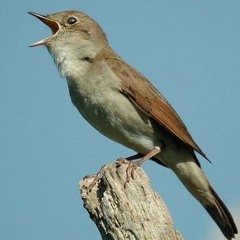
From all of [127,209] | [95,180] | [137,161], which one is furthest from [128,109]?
[127,209]

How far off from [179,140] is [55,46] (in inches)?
91.2

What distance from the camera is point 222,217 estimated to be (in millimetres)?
8555

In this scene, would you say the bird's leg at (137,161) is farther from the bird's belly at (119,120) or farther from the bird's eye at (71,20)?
the bird's eye at (71,20)

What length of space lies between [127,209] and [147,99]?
10.3 ft

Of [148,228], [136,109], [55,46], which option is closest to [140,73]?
[136,109]

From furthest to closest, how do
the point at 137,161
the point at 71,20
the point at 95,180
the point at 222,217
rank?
the point at 71,20 → the point at 222,217 → the point at 137,161 → the point at 95,180

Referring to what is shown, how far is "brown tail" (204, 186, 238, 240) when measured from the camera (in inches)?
323

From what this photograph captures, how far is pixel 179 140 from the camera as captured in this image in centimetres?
871

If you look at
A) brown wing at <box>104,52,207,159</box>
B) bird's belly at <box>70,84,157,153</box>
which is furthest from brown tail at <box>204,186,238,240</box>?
bird's belly at <box>70,84,157,153</box>

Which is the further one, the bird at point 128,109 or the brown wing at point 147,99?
the brown wing at point 147,99

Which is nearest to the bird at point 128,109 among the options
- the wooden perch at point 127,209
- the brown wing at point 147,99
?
the brown wing at point 147,99

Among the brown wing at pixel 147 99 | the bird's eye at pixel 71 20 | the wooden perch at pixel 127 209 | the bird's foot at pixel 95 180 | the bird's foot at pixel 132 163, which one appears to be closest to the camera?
the wooden perch at pixel 127 209

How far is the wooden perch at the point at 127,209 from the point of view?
18.5ft

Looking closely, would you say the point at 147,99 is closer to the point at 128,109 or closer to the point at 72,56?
the point at 128,109
